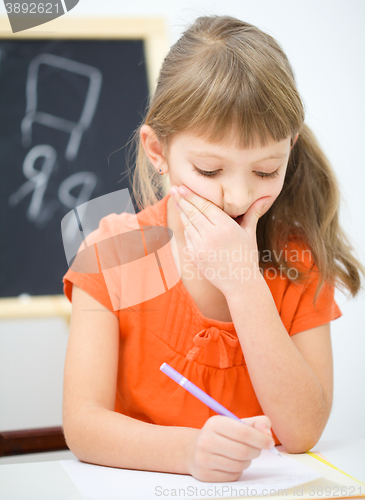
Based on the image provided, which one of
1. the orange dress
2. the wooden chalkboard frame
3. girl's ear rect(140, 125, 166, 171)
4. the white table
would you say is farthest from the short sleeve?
the wooden chalkboard frame

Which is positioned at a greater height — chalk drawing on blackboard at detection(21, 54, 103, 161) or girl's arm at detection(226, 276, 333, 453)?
chalk drawing on blackboard at detection(21, 54, 103, 161)

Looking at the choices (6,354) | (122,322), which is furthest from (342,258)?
(6,354)

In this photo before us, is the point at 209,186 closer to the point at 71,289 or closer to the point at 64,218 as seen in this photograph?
the point at 71,289

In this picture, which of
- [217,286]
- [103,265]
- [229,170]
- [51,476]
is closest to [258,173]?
[229,170]

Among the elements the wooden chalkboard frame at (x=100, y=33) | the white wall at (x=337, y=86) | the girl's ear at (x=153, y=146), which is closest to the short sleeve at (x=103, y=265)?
the girl's ear at (x=153, y=146)

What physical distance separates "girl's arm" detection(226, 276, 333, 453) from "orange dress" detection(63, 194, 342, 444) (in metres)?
0.10

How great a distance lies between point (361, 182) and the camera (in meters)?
1.19

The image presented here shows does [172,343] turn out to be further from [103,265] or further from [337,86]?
[337,86]

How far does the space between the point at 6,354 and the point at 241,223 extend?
725mm

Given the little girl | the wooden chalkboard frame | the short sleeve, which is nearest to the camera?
the little girl

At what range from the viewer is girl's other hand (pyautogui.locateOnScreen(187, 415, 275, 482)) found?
16.5 inches

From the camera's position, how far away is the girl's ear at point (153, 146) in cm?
68

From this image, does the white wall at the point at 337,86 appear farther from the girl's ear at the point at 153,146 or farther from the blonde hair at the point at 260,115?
the girl's ear at the point at 153,146

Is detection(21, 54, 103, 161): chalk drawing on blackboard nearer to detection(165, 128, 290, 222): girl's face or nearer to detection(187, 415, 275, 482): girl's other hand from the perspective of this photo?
detection(165, 128, 290, 222): girl's face
